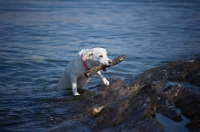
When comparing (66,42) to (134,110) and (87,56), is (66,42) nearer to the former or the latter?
(87,56)

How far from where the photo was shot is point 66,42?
19.2m

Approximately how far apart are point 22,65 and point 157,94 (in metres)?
8.25

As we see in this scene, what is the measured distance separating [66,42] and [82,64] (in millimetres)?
10199

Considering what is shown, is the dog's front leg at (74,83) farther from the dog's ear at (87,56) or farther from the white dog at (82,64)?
the dog's ear at (87,56)

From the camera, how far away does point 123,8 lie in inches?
1309

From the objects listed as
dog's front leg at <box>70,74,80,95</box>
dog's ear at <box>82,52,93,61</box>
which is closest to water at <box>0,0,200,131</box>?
dog's front leg at <box>70,74,80,95</box>

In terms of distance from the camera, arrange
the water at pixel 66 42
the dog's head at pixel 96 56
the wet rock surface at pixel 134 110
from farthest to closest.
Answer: the water at pixel 66 42 < the dog's head at pixel 96 56 < the wet rock surface at pixel 134 110

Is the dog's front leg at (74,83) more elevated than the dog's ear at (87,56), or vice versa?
the dog's ear at (87,56)

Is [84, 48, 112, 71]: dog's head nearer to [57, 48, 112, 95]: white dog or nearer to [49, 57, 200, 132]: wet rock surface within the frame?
[57, 48, 112, 95]: white dog

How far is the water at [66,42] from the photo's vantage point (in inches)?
362

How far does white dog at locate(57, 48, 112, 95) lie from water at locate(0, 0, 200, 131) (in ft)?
2.39

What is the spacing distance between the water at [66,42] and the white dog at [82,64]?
73 centimetres

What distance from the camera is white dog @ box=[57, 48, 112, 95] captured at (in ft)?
29.1

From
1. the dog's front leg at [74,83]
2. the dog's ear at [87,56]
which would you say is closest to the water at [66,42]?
the dog's front leg at [74,83]
